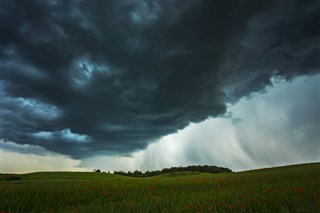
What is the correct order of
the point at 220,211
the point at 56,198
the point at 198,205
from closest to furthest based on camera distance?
the point at 220,211, the point at 198,205, the point at 56,198

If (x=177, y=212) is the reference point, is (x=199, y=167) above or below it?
above

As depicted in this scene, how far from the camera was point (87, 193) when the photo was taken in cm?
1580

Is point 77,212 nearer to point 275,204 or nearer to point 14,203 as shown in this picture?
point 14,203

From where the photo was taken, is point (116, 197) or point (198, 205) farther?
point (116, 197)

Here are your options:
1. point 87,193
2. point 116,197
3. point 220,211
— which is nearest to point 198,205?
point 220,211

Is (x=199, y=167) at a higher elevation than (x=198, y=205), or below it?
higher

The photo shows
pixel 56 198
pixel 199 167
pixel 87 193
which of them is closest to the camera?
pixel 56 198

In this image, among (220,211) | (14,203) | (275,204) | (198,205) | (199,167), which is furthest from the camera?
(199,167)

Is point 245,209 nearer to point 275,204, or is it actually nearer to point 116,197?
point 275,204

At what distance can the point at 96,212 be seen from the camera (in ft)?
30.2

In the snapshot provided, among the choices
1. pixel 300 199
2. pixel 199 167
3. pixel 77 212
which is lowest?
pixel 77 212

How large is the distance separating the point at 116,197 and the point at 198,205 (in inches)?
270

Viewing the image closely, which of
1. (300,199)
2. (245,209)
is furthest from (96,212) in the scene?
(300,199)

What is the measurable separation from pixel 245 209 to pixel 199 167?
421 feet
